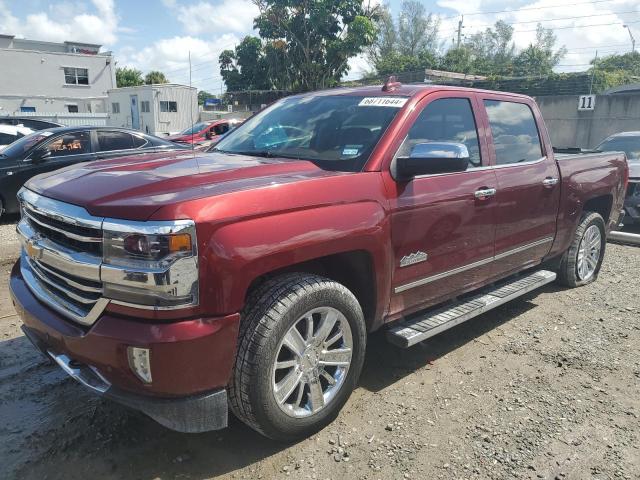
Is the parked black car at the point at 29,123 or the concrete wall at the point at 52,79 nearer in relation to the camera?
the parked black car at the point at 29,123

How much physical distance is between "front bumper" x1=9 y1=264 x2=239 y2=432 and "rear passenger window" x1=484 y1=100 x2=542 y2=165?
8.89 feet

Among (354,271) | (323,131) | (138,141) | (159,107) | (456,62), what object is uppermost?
(456,62)

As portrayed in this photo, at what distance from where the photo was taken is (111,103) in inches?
1481

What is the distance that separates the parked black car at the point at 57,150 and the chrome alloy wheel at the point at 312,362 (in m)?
5.98

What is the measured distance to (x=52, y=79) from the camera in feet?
140

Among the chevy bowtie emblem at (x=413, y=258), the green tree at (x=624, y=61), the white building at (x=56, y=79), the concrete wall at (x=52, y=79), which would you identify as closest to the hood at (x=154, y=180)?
the chevy bowtie emblem at (x=413, y=258)

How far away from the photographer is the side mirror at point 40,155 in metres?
8.35

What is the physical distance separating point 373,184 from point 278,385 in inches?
48.7

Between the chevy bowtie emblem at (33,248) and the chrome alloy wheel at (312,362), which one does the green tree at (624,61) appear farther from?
the chevy bowtie emblem at (33,248)

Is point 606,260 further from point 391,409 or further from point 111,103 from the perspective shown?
point 111,103

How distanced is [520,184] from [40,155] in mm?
7526

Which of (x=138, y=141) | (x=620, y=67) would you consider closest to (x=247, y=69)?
(x=620, y=67)

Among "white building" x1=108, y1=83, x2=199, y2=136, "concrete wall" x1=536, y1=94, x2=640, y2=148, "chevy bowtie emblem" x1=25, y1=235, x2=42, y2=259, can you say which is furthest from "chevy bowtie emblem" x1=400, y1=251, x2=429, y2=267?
"white building" x1=108, y1=83, x2=199, y2=136

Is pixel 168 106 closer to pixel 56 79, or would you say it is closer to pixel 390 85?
pixel 56 79
